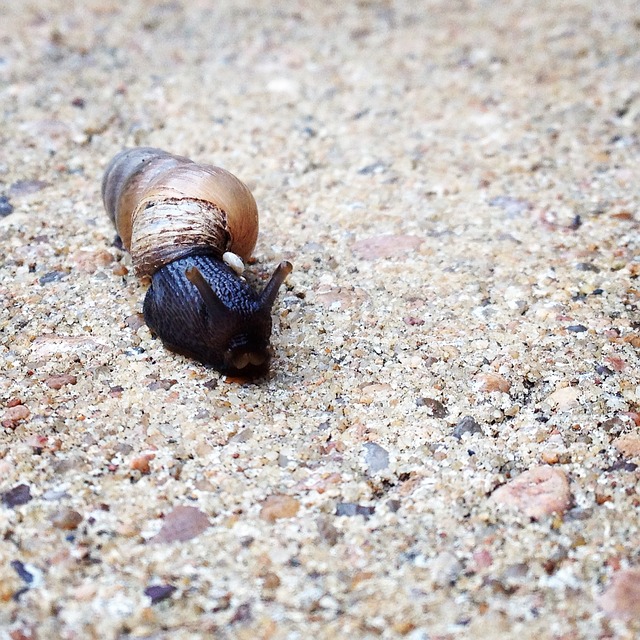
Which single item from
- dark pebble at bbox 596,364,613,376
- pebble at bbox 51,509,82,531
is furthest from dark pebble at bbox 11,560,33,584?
dark pebble at bbox 596,364,613,376

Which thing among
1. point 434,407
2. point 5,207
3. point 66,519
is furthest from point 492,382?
point 5,207

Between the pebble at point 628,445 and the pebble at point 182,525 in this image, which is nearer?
the pebble at point 182,525

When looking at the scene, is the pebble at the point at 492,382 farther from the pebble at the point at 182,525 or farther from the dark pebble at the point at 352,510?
the pebble at the point at 182,525

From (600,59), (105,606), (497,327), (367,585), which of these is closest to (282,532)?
(367,585)

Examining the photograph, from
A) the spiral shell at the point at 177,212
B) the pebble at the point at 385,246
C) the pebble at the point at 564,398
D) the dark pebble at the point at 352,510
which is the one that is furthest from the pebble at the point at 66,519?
the pebble at the point at 385,246

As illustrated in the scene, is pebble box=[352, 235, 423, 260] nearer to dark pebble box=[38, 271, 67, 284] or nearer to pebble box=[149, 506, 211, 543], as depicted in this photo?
dark pebble box=[38, 271, 67, 284]

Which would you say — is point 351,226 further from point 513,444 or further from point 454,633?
point 454,633

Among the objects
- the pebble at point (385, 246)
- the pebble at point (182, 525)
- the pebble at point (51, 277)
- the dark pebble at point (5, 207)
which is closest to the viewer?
the pebble at point (182, 525)
